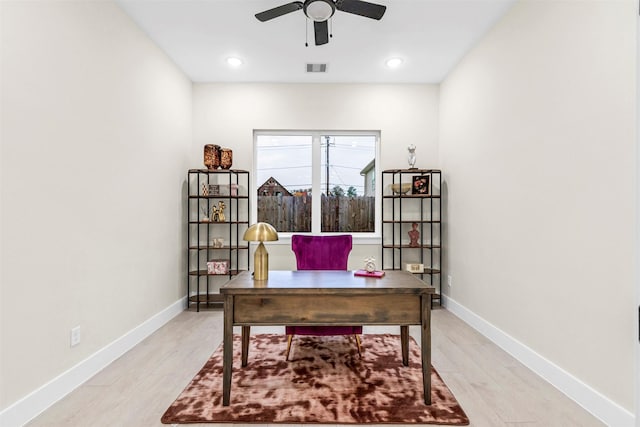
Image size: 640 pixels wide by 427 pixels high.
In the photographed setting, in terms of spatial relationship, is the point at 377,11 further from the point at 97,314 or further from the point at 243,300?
the point at 97,314

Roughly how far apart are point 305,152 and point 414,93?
1612 millimetres

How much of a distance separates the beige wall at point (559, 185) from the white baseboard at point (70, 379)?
125 inches

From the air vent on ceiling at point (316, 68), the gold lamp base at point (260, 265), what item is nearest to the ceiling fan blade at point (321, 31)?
the air vent on ceiling at point (316, 68)

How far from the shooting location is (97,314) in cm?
262

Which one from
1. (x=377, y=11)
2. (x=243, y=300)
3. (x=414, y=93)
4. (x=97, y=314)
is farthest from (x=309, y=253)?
(x=414, y=93)

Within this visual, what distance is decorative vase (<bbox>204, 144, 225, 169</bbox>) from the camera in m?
4.29

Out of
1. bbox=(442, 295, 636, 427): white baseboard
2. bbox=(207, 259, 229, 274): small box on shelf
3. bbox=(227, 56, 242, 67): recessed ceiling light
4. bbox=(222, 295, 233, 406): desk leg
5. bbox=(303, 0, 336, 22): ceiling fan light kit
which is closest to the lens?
bbox=(442, 295, 636, 427): white baseboard

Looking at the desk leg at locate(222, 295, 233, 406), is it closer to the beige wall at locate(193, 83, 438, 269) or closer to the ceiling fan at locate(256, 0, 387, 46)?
the ceiling fan at locate(256, 0, 387, 46)

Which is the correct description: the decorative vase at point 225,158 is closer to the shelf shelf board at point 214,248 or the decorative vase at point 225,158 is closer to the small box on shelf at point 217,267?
the shelf shelf board at point 214,248

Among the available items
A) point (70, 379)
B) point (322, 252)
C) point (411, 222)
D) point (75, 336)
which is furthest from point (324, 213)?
point (70, 379)

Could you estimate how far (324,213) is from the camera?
4797 mm

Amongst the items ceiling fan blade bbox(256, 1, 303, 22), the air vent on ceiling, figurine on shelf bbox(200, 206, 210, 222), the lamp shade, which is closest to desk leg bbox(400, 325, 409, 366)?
the lamp shade

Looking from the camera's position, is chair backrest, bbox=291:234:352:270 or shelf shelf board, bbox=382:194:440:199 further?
shelf shelf board, bbox=382:194:440:199

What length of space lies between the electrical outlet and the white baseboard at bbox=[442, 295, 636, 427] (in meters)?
3.18
